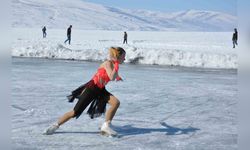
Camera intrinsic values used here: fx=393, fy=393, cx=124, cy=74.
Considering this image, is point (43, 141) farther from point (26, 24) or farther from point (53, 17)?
point (53, 17)

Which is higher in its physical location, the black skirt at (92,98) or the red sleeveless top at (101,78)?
the red sleeveless top at (101,78)

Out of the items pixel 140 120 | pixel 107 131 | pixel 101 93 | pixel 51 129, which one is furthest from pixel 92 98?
pixel 140 120

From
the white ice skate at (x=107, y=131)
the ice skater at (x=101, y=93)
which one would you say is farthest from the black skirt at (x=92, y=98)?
the white ice skate at (x=107, y=131)

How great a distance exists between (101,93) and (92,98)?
123 millimetres

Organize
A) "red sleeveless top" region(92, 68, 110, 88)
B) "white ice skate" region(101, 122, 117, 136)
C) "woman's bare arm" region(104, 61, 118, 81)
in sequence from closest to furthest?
"woman's bare arm" region(104, 61, 118, 81) → "red sleeveless top" region(92, 68, 110, 88) → "white ice skate" region(101, 122, 117, 136)

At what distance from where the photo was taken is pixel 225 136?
4.12 m

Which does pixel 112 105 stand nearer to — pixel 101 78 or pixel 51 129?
pixel 101 78

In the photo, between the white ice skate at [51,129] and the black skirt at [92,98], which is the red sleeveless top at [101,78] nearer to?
the black skirt at [92,98]

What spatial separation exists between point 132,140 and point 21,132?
3.69 ft

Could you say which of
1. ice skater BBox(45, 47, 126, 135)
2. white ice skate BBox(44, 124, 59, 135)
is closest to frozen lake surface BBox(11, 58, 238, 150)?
white ice skate BBox(44, 124, 59, 135)

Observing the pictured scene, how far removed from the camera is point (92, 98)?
3904mm

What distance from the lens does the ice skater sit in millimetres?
3713

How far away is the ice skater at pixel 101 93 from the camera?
12.2 feet

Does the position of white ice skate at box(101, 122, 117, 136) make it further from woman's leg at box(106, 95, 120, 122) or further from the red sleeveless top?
the red sleeveless top
